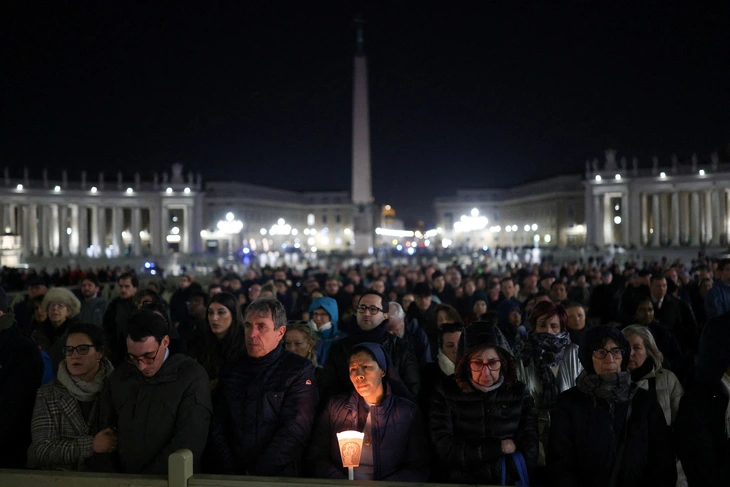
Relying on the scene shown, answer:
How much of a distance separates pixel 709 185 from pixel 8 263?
62.4m

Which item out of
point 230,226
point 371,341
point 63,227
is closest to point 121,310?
point 371,341

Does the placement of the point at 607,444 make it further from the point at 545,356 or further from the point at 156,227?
the point at 156,227

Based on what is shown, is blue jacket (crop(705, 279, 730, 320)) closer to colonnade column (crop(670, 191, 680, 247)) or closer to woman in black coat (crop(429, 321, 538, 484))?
woman in black coat (crop(429, 321, 538, 484))

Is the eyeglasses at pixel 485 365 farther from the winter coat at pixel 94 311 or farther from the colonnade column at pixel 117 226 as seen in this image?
the colonnade column at pixel 117 226

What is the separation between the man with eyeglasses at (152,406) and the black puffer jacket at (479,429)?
1.42 m

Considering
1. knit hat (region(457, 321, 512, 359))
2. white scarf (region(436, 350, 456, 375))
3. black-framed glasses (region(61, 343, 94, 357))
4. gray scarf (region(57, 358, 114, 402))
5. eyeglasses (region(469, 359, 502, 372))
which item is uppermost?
knit hat (region(457, 321, 512, 359))

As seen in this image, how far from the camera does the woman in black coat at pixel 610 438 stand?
3881 millimetres

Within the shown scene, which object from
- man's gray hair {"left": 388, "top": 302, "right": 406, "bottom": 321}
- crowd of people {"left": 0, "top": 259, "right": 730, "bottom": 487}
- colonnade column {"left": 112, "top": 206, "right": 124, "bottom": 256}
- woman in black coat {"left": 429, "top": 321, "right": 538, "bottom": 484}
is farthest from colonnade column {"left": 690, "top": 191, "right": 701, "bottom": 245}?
woman in black coat {"left": 429, "top": 321, "right": 538, "bottom": 484}

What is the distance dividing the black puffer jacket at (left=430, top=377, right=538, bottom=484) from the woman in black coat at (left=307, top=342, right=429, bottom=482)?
162mm

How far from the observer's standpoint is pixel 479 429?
4.02 m

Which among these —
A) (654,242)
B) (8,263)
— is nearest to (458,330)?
(8,263)

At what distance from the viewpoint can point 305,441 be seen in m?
4.29

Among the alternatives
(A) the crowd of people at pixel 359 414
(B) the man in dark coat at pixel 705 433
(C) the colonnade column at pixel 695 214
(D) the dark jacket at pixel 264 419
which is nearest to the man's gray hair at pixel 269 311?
(A) the crowd of people at pixel 359 414

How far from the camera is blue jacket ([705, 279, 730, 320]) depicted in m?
8.30
